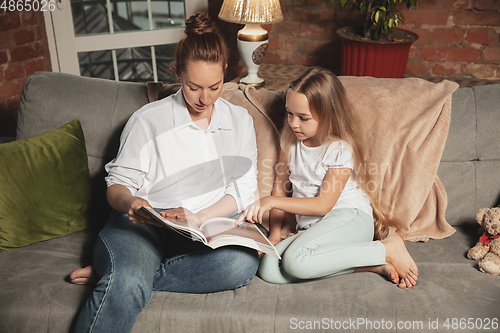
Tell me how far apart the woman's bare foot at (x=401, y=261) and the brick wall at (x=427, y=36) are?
59.6 inches

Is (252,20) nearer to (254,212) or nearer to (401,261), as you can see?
(254,212)

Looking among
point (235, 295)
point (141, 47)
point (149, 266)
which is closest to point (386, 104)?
point (235, 295)

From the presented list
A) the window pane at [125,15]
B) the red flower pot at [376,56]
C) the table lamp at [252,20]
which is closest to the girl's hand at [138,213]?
the table lamp at [252,20]

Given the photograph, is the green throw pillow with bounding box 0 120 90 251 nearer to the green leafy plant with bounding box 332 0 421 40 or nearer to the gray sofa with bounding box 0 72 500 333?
the gray sofa with bounding box 0 72 500 333

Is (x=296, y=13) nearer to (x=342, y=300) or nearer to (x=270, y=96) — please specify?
(x=270, y=96)

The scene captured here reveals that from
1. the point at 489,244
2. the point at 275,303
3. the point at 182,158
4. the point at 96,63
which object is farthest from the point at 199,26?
the point at 96,63

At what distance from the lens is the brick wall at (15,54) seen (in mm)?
2312

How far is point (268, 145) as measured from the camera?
1.53 meters

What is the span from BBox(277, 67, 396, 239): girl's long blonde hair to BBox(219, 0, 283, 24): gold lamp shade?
80 cm

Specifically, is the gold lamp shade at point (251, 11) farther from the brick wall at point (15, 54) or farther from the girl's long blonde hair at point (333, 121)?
the brick wall at point (15, 54)

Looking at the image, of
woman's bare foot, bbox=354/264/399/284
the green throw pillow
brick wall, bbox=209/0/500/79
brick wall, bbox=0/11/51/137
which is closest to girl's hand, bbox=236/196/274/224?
woman's bare foot, bbox=354/264/399/284

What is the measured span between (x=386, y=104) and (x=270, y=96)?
409 millimetres

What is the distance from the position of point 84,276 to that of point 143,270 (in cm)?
21

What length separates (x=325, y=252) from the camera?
1.27 metres
